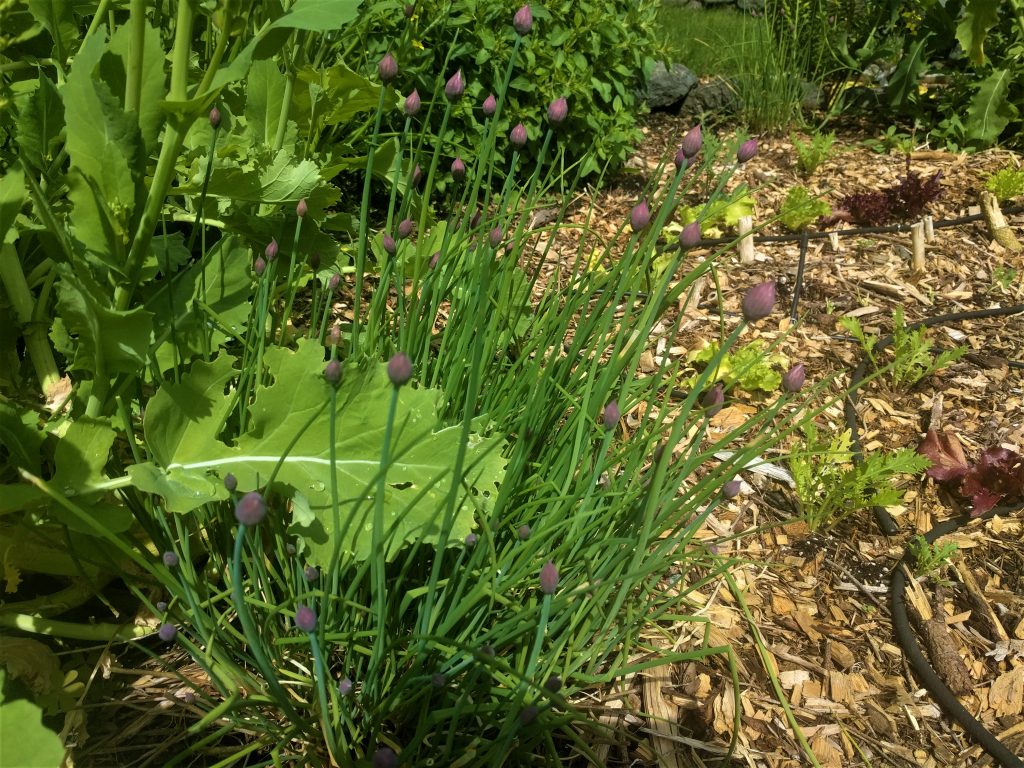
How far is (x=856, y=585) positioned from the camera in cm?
175

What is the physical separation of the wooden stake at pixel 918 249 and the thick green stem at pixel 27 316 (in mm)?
2892

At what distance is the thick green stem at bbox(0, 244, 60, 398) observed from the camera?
51.9 inches

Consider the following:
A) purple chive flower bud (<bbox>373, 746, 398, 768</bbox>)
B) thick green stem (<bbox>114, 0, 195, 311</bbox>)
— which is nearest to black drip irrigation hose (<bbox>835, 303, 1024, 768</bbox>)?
purple chive flower bud (<bbox>373, 746, 398, 768</bbox>)

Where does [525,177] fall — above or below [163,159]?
below

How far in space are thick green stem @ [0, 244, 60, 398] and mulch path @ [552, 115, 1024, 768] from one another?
1120mm

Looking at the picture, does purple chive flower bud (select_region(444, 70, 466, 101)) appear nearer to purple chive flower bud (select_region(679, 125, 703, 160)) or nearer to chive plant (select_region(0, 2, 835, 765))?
chive plant (select_region(0, 2, 835, 765))

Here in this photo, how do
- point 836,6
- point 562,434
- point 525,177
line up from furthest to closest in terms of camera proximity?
point 836,6 → point 525,177 → point 562,434

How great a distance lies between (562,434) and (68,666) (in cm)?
91

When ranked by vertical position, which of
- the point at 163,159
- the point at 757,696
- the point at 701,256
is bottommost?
the point at 757,696

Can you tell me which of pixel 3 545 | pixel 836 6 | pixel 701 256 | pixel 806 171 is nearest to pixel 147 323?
pixel 3 545

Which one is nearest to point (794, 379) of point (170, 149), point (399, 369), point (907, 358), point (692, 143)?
point (692, 143)

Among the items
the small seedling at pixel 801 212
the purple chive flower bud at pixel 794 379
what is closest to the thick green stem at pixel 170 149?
the purple chive flower bud at pixel 794 379

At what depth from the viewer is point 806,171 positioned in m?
3.88

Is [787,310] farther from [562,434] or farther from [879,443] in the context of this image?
[562,434]
